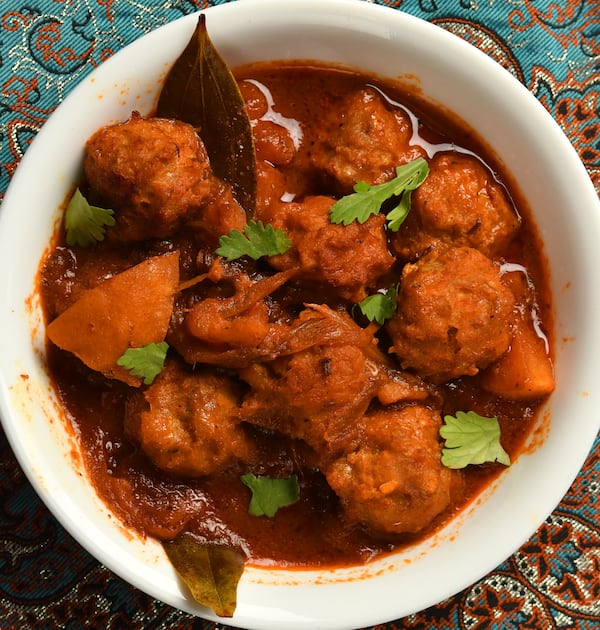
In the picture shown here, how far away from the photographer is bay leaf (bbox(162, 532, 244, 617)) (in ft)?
9.89

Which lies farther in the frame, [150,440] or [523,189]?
[523,189]

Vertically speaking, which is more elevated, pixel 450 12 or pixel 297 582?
pixel 450 12

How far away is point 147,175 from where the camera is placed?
2.77 m

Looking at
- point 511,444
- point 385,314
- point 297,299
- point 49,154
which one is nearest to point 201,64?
point 49,154

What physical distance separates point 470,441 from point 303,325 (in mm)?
873

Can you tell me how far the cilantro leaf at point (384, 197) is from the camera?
2.94m

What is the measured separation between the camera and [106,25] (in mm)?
3510

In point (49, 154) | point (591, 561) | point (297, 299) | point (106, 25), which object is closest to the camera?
point (49, 154)

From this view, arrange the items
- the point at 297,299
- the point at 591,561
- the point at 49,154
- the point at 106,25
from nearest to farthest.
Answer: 1. the point at 49,154
2. the point at 297,299
3. the point at 106,25
4. the point at 591,561

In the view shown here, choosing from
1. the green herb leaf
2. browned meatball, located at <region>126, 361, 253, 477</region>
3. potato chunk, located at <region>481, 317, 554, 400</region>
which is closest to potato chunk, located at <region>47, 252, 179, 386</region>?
browned meatball, located at <region>126, 361, 253, 477</region>

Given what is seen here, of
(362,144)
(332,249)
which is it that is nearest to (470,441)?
(332,249)

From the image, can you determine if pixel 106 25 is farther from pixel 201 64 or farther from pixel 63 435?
pixel 63 435

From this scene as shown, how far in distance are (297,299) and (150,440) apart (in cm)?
82

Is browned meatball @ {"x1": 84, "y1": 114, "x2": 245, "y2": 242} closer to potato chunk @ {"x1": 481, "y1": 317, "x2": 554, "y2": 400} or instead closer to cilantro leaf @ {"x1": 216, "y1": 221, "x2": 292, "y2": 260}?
cilantro leaf @ {"x1": 216, "y1": 221, "x2": 292, "y2": 260}
